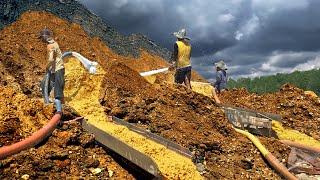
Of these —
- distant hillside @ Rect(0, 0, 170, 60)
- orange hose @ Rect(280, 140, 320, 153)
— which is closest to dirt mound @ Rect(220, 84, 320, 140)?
orange hose @ Rect(280, 140, 320, 153)

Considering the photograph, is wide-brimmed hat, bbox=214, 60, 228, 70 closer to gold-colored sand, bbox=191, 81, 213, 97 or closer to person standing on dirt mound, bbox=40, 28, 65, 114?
gold-colored sand, bbox=191, 81, 213, 97

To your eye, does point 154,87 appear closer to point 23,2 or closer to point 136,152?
point 136,152

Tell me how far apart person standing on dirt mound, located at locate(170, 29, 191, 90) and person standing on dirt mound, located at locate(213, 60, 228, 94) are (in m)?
2.31

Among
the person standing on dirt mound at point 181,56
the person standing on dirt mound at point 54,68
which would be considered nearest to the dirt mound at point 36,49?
the person standing on dirt mound at point 54,68

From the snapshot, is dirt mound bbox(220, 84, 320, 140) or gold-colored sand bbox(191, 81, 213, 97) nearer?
dirt mound bbox(220, 84, 320, 140)

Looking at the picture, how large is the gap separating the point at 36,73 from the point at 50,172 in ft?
32.0

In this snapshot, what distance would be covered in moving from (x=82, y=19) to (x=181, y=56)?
15700 millimetres

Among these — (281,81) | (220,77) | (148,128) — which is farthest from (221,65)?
(281,81)

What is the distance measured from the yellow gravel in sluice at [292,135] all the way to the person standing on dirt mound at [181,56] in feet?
8.43

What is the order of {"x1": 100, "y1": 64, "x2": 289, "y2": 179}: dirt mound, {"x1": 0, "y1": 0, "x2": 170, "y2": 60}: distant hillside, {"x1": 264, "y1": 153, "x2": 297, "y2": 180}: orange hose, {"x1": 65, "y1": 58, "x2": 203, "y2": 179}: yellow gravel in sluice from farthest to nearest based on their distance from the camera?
{"x1": 0, "y1": 0, "x2": 170, "y2": 60}: distant hillside
{"x1": 264, "y1": 153, "x2": 297, "y2": 180}: orange hose
{"x1": 100, "y1": 64, "x2": 289, "y2": 179}: dirt mound
{"x1": 65, "y1": 58, "x2": 203, "y2": 179}: yellow gravel in sluice

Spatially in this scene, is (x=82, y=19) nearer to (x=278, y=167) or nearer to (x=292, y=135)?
(x=292, y=135)

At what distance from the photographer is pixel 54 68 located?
9.25 meters

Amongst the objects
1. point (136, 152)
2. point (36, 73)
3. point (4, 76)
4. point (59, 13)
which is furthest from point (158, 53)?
point (136, 152)

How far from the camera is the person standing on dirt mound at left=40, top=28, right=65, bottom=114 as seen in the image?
9039 mm
